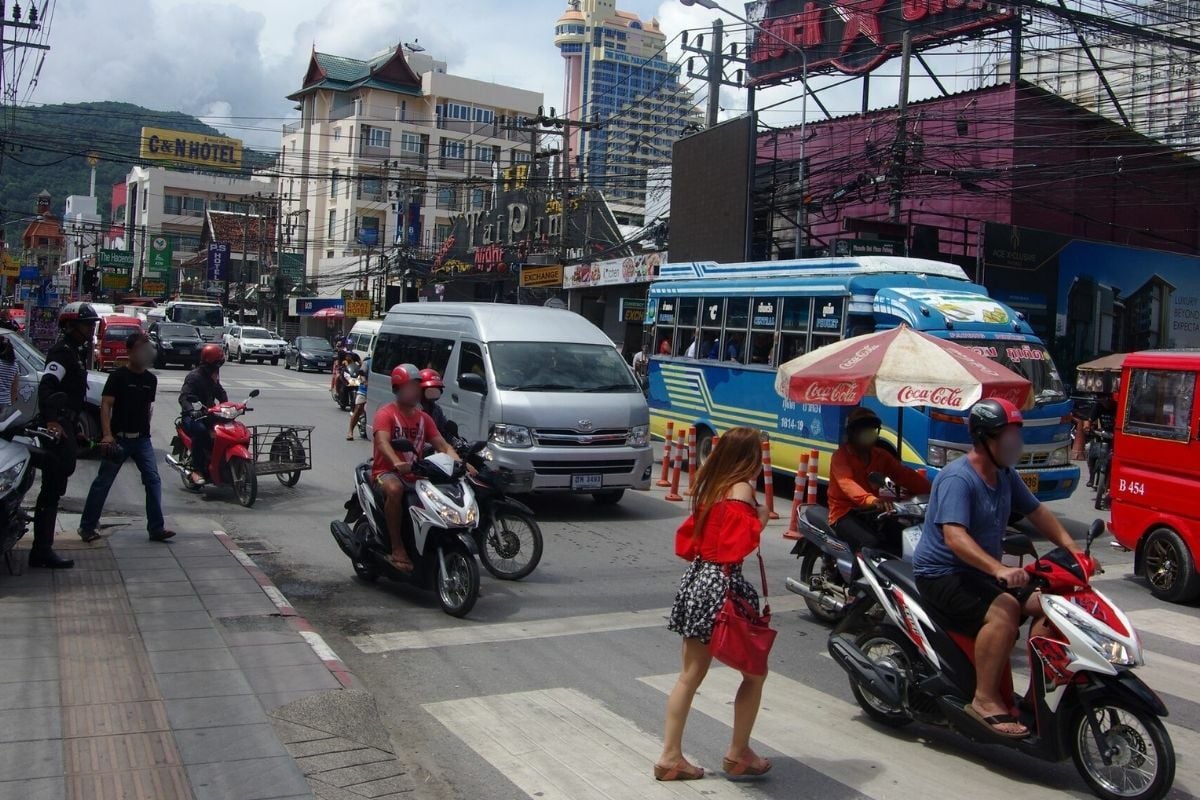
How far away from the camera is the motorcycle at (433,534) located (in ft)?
25.1

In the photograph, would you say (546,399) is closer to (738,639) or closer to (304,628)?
(304,628)

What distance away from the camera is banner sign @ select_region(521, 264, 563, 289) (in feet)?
128

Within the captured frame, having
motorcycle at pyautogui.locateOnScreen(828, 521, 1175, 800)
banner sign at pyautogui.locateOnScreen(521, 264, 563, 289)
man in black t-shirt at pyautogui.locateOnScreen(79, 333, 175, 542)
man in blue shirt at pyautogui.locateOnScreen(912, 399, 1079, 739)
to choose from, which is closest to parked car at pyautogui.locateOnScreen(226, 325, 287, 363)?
banner sign at pyautogui.locateOnScreen(521, 264, 563, 289)

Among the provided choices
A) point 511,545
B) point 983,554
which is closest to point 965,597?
point 983,554

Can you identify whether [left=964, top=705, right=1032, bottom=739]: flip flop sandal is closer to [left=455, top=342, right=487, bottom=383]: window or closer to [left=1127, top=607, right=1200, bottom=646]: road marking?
Answer: [left=1127, top=607, right=1200, bottom=646]: road marking

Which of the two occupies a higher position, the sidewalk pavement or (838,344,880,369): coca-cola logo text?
(838,344,880,369): coca-cola logo text

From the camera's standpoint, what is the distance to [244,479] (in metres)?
12.1

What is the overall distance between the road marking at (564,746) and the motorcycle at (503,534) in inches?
112

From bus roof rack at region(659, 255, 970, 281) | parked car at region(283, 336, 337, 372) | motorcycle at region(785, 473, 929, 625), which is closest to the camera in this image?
motorcycle at region(785, 473, 929, 625)

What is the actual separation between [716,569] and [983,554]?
1.27 meters

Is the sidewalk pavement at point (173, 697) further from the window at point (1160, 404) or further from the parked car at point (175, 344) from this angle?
the parked car at point (175, 344)

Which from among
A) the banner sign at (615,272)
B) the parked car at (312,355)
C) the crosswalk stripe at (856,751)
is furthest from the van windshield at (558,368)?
the parked car at (312,355)

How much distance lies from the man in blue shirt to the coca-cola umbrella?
2968 millimetres

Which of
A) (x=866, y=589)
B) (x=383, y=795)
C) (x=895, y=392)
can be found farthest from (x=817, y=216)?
(x=383, y=795)
